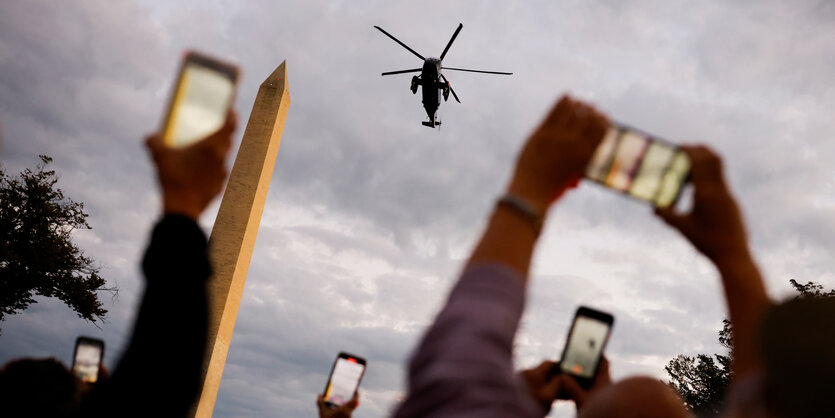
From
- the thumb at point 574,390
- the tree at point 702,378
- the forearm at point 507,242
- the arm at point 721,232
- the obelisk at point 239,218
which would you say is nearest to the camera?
the forearm at point 507,242

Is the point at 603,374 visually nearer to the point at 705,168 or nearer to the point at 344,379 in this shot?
the point at 705,168

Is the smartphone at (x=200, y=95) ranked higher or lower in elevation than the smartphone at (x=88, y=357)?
higher

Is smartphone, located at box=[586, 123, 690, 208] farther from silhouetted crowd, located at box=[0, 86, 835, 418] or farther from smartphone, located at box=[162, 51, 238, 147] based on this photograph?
smartphone, located at box=[162, 51, 238, 147]

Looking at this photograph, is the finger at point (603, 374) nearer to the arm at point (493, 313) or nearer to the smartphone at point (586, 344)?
the smartphone at point (586, 344)

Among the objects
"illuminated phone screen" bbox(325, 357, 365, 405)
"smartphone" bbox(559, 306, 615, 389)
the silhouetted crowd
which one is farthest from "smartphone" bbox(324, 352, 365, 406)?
the silhouetted crowd

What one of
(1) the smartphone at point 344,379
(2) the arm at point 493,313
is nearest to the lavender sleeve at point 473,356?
(2) the arm at point 493,313
